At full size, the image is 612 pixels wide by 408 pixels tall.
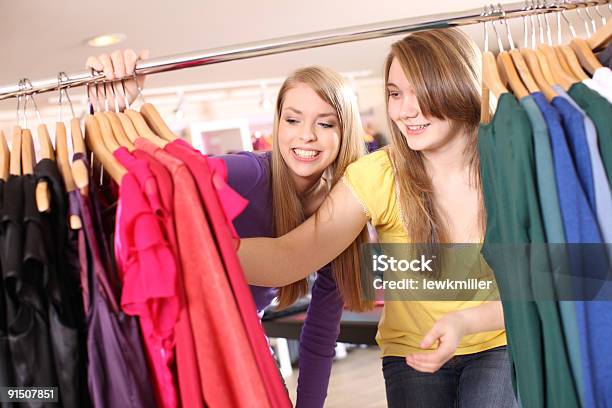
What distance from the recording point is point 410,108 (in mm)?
1761

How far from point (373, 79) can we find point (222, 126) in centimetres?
234

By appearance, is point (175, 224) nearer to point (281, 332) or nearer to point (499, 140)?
point (499, 140)

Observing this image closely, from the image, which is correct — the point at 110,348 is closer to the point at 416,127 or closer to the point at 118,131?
the point at 118,131

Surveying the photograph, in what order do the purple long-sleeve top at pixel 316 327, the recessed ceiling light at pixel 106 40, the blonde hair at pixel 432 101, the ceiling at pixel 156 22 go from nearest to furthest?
the blonde hair at pixel 432 101
the purple long-sleeve top at pixel 316 327
the ceiling at pixel 156 22
the recessed ceiling light at pixel 106 40

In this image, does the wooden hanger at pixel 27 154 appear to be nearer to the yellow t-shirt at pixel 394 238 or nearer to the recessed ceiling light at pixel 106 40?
the yellow t-shirt at pixel 394 238

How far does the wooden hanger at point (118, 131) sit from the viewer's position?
1350 mm

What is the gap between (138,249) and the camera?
1.10 metres

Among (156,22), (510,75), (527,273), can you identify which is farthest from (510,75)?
(156,22)

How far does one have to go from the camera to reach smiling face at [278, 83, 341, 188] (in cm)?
200

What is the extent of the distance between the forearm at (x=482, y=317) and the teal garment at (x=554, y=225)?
1.38 feet

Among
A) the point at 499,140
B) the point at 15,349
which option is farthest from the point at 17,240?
the point at 499,140

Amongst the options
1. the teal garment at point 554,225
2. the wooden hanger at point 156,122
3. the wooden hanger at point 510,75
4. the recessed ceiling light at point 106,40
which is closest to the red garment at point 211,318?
the wooden hanger at point 156,122

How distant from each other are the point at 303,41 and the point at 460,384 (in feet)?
3.05

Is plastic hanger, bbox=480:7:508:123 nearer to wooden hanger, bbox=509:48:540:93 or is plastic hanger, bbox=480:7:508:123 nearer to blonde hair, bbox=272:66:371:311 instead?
wooden hanger, bbox=509:48:540:93
